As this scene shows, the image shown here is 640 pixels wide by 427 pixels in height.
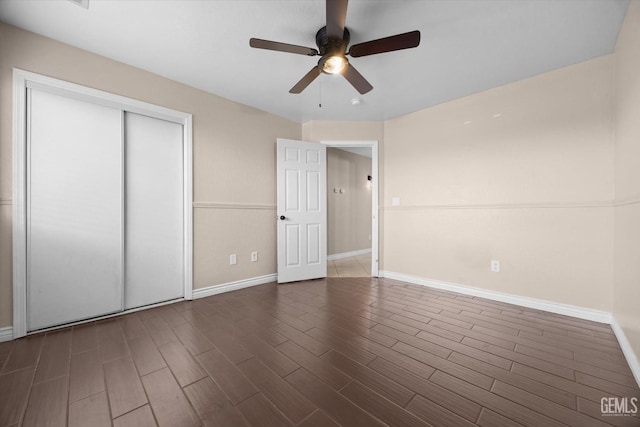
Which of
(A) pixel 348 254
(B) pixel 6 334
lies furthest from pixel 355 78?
(A) pixel 348 254

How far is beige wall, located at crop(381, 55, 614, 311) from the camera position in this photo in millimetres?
2168

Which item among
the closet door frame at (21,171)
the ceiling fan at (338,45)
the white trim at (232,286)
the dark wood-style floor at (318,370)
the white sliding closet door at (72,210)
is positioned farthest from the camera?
the white trim at (232,286)

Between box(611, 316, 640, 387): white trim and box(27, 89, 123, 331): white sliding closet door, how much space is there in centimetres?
385

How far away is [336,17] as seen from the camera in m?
1.45

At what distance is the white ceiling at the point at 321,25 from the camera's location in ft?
5.43

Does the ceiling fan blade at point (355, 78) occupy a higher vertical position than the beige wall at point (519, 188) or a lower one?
higher

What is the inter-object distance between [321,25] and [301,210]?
2214 millimetres

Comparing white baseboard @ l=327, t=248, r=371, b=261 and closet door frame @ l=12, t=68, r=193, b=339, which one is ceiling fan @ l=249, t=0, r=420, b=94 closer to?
closet door frame @ l=12, t=68, r=193, b=339

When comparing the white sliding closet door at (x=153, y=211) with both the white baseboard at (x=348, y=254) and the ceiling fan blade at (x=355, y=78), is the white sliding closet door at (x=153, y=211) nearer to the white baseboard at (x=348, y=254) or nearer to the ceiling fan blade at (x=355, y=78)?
the ceiling fan blade at (x=355, y=78)

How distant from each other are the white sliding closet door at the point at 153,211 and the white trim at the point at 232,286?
0.21 m

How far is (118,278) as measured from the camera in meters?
2.30

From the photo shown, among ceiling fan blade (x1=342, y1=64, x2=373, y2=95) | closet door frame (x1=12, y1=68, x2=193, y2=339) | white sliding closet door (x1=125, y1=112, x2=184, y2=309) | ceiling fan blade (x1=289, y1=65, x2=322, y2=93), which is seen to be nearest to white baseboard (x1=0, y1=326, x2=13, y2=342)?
closet door frame (x1=12, y1=68, x2=193, y2=339)

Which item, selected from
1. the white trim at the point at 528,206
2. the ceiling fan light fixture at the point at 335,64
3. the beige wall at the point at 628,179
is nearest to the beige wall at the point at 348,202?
the white trim at the point at 528,206

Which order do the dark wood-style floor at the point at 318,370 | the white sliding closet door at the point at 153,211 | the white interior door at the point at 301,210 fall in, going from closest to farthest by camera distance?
the dark wood-style floor at the point at 318,370 → the white sliding closet door at the point at 153,211 → the white interior door at the point at 301,210
